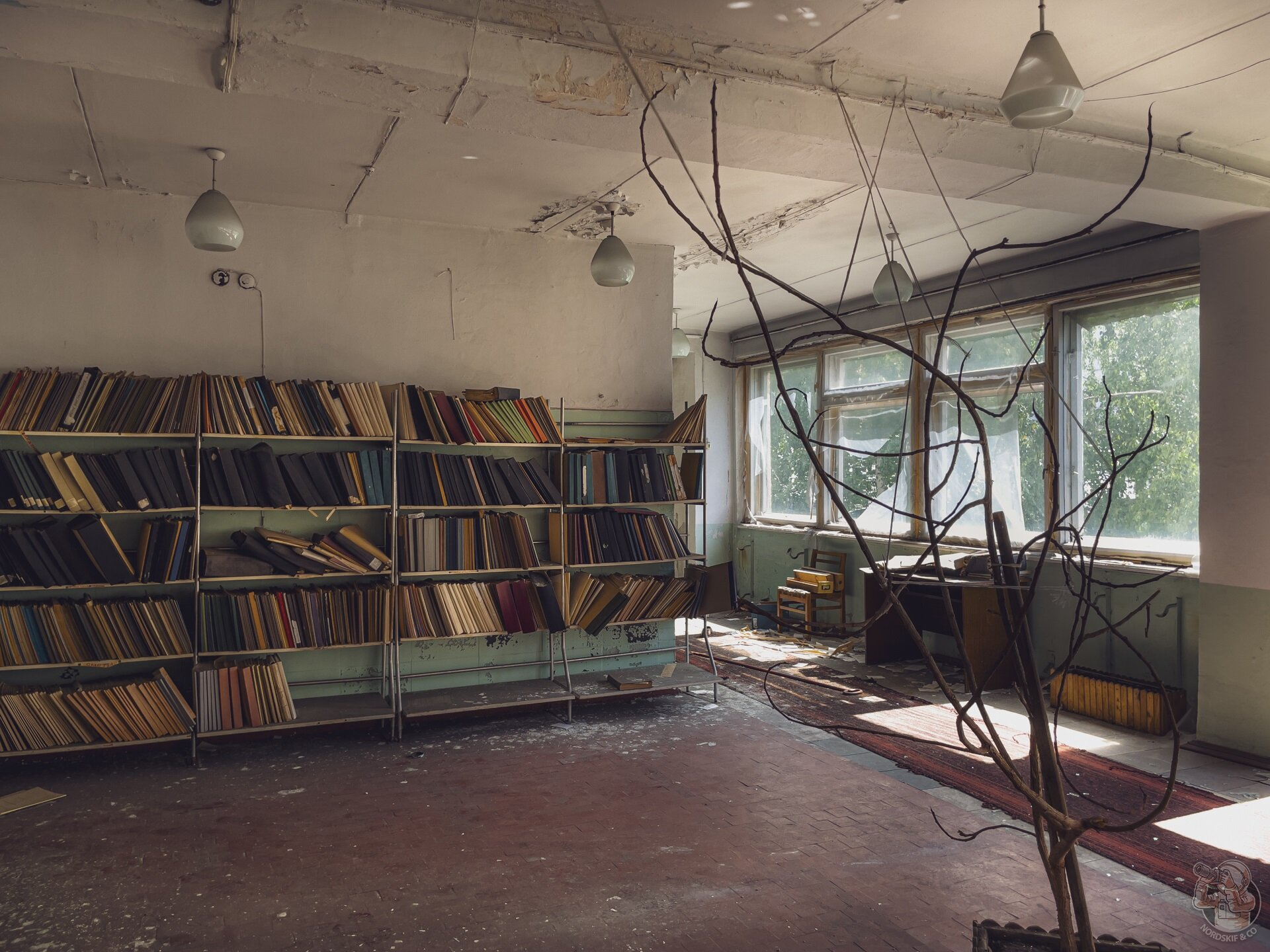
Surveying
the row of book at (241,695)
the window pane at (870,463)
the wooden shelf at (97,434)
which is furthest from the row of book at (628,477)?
the window pane at (870,463)

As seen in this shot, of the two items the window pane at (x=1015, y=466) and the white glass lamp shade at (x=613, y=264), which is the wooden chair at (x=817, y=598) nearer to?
the window pane at (x=1015, y=466)

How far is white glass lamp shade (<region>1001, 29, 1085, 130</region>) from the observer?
268 cm

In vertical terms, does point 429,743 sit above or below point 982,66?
below

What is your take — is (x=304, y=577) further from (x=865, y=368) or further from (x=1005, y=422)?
(x=865, y=368)

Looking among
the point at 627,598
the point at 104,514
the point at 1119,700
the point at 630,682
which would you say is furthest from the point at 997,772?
the point at 104,514

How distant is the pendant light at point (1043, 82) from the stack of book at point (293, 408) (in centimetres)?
361

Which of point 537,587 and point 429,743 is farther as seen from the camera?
point 537,587

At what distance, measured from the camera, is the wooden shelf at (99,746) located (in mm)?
4277

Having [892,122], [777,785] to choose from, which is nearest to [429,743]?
[777,785]

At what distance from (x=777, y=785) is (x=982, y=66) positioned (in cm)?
338

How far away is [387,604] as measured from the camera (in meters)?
5.02

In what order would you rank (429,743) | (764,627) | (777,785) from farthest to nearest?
(764,627) < (429,743) < (777,785)

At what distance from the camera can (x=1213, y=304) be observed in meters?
4.93

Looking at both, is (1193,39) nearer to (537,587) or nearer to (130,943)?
(537,587)
